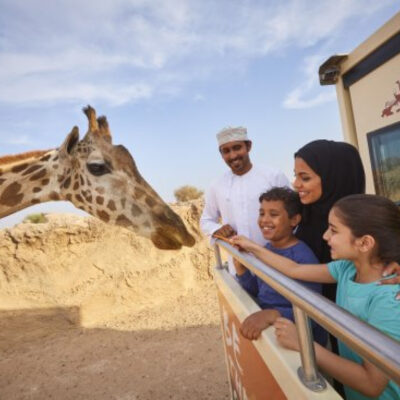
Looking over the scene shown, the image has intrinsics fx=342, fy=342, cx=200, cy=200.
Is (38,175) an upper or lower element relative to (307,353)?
upper

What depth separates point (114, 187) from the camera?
11.7 ft

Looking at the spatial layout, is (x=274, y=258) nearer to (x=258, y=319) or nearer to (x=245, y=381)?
(x=258, y=319)

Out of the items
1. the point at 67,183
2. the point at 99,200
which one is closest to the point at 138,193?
the point at 99,200

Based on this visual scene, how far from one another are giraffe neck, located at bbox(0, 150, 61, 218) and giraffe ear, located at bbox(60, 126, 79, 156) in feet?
0.45

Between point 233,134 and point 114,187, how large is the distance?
5.23 ft

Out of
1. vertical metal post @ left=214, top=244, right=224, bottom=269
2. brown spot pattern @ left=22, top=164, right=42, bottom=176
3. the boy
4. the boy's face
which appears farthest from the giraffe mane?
the boy's face

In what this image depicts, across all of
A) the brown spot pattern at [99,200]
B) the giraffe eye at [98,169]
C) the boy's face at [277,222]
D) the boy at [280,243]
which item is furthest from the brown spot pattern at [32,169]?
the boy's face at [277,222]

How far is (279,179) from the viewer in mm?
2570

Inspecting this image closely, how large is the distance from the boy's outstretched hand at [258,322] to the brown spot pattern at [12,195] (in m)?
3.11

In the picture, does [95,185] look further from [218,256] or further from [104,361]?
[104,361]

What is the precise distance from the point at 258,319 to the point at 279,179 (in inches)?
58.0

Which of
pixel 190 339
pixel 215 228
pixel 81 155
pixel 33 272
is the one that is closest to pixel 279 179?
pixel 215 228

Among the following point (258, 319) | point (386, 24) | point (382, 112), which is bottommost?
point (258, 319)

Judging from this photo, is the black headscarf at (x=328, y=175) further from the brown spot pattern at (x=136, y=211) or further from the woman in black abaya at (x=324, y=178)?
the brown spot pattern at (x=136, y=211)
